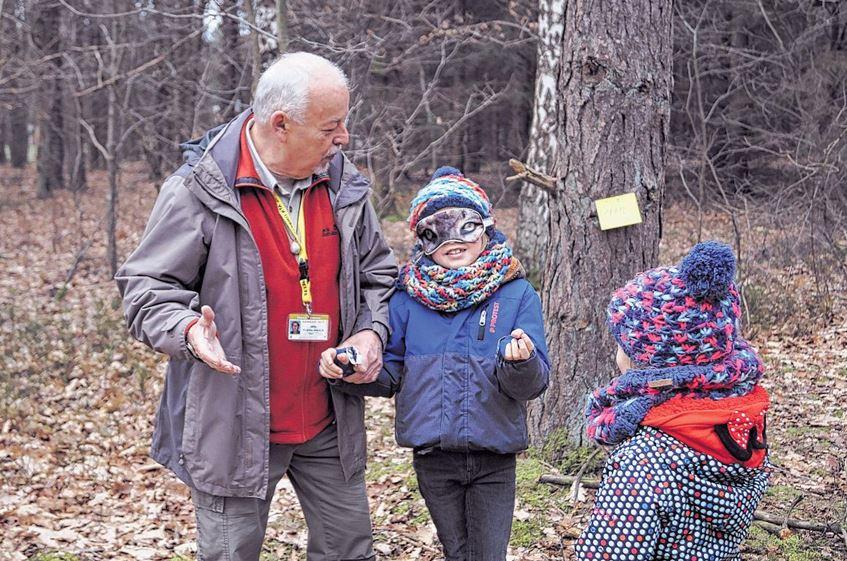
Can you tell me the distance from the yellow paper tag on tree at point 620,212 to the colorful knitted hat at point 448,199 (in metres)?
1.33

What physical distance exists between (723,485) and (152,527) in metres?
3.69

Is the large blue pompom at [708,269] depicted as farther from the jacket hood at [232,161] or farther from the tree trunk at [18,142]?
the tree trunk at [18,142]

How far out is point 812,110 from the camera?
11.2m

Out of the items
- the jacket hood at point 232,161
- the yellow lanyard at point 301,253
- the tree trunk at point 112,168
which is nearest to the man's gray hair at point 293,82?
the jacket hood at point 232,161

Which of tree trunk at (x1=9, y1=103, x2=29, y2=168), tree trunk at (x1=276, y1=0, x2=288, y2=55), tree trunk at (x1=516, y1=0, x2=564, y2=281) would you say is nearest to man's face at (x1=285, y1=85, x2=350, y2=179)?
tree trunk at (x1=276, y1=0, x2=288, y2=55)

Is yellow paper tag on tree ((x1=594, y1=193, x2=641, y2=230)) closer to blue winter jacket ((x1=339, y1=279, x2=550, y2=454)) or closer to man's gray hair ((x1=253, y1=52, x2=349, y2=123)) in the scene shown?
blue winter jacket ((x1=339, y1=279, x2=550, y2=454))

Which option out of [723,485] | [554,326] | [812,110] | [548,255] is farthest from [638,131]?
[812,110]

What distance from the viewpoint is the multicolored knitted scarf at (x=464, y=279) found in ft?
9.53

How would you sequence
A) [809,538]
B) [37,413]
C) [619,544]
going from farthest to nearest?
[37,413] → [809,538] → [619,544]

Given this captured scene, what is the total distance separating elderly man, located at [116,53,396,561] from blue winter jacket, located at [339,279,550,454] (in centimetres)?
15

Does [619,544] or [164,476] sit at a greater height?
[619,544]

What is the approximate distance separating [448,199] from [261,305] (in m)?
0.74

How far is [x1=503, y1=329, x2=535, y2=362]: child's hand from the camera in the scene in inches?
105

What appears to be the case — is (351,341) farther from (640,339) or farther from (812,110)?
(812,110)
